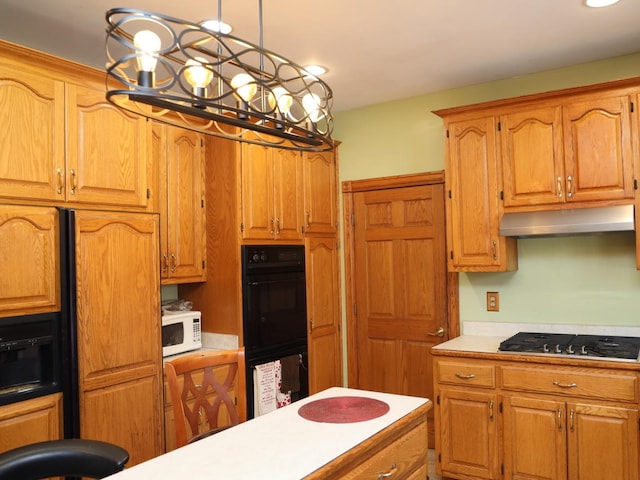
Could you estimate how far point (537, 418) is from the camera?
3.02 m

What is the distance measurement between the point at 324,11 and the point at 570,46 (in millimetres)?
1578

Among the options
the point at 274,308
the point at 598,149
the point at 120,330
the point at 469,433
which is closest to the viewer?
the point at 120,330

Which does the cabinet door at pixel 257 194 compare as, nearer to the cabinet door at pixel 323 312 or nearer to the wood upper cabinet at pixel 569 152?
the cabinet door at pixel 323 312

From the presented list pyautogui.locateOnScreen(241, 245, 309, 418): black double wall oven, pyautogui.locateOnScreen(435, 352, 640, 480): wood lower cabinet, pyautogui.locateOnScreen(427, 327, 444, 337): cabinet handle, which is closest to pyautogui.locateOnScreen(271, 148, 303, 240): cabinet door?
pyautogui.locateOnScreen(241, 245, 309, 418): black double wall oven

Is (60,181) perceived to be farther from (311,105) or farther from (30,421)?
(311,105)

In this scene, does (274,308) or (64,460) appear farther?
(274,308)

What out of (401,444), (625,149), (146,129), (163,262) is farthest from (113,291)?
(625,149)

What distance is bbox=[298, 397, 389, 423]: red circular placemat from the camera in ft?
6.54

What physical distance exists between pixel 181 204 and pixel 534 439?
2.56 m

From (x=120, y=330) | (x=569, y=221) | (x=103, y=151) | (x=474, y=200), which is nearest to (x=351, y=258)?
(x=474, y=200)

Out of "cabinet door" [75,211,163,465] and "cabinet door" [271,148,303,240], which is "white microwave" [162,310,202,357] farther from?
"cabinet door" [271,148,303,240]

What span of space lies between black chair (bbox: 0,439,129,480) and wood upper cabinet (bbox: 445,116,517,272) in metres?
2.50

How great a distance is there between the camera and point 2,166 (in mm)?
2316

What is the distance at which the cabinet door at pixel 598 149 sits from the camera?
10.0 ft
